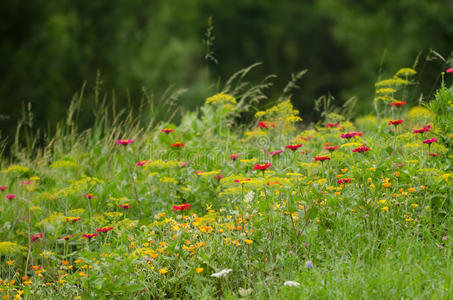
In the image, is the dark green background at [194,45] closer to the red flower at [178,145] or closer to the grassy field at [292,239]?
the red flower at [178,145]

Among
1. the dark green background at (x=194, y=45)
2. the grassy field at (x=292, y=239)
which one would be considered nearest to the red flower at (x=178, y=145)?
the grassy field at (x=292, y=239)

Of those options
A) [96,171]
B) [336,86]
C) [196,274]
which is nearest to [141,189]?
[96,171]

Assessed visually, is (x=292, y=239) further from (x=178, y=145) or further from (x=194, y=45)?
(x=194, y=45)

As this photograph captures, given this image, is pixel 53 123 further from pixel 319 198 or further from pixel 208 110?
pixel 319 198

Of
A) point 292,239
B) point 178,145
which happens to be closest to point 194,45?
point 178,145

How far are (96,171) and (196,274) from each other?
2.65 m

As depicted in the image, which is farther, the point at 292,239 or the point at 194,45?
the point at 194,45

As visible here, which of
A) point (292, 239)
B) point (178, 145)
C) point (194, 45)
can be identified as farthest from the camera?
point (194, 45)

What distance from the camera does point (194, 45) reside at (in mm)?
29688

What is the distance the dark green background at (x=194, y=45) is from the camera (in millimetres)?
15461

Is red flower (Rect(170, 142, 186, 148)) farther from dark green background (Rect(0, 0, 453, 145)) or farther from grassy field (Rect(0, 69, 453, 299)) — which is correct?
dark green background (Rect(0, 0, 453, 145))

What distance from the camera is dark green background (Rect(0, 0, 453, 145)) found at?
1546 centimetres

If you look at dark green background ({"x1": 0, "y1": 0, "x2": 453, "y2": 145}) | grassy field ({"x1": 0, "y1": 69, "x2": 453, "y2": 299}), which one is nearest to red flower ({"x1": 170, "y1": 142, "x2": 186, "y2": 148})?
grassy field ({"x1": 0, "y1": 69, "x2": 453, "y2": 299})

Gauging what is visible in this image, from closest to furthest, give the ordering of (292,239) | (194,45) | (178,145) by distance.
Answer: (292,239), (178,145), (194,45)
